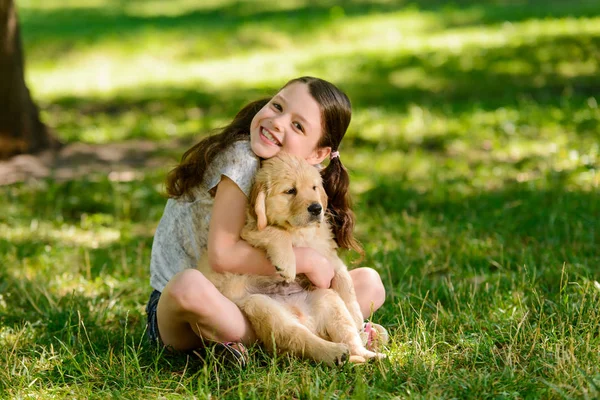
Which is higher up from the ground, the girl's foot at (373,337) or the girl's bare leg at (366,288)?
the girl's bare leg at (366,288)

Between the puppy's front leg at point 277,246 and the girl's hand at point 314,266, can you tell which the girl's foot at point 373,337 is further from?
the puppy's front leg at point 277,246

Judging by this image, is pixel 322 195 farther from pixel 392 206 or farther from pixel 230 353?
pixel 392 206

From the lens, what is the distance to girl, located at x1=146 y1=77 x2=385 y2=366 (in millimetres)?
3623

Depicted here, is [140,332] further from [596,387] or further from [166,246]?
[596,387]

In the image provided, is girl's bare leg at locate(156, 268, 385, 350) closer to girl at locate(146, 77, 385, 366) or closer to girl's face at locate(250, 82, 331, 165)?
girl at locate(146, 77, 385, 366)

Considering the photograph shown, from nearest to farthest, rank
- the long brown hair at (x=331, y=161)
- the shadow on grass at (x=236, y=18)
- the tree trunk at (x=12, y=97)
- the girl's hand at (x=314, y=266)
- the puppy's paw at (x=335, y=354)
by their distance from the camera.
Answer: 1. the puppy's paw at (x=335, y=354)
2. the girl's hand at (x=314, y=266)
3. the long brown hair at (x=331, y=161)
4. the tree trunk at (x=12, y=97)
5. the shadow on grass at (x=236, y=18)

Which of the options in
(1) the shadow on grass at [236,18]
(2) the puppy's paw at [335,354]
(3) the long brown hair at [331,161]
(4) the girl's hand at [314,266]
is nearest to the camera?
(2) the puppy's paw at [335,354]

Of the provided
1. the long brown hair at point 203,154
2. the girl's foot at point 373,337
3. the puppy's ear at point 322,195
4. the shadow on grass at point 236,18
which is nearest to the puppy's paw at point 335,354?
the girl's foot at point 373,337

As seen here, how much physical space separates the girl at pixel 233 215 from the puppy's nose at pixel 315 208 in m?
0.27

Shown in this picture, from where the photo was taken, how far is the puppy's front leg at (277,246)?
3.62 meters

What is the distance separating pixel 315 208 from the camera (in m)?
3.56

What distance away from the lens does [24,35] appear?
1650 cm

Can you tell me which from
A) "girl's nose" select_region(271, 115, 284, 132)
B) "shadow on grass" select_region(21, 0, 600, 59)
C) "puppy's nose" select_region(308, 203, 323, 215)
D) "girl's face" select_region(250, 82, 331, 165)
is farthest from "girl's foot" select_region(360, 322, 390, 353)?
"shadow on grass" select_region(21, 0, 600, 59)

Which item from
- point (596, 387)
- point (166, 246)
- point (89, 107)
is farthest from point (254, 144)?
point (89, 107)
